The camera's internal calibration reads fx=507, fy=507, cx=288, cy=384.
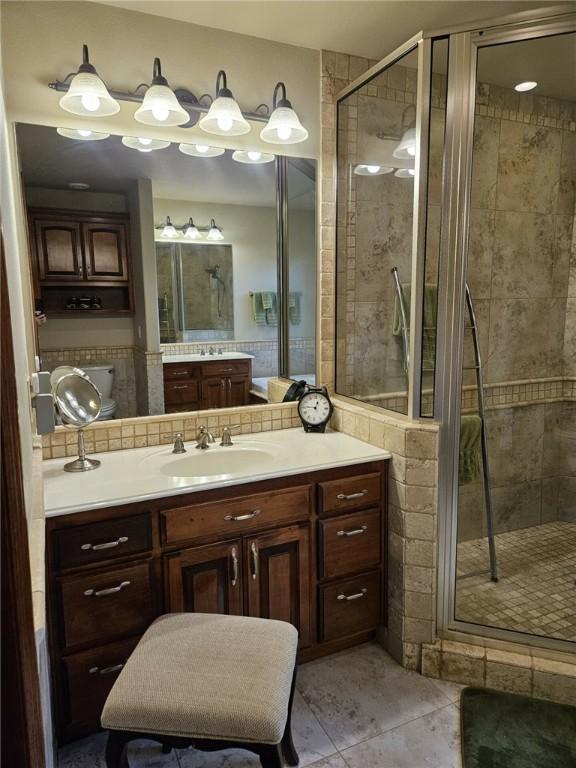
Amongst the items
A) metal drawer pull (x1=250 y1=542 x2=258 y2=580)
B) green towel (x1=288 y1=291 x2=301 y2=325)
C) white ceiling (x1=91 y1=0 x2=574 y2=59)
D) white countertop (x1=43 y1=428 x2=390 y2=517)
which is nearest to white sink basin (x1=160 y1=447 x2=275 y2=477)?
white countertop (x1=43 y1=428 x2=390 y2=517)

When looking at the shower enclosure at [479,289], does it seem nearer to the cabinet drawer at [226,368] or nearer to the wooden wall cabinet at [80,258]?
the cabinet drawer at [226,368]

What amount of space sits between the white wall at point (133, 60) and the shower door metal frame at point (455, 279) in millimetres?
722

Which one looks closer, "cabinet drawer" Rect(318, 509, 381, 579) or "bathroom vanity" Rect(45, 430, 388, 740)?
"bathroom vanity" Rect(45, 430, 388, 740)

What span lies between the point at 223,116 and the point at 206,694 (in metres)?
1.97

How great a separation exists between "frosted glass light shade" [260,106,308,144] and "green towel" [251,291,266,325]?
658mm

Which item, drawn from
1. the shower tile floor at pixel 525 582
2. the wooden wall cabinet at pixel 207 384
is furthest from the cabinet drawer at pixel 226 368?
the shower tile floor at pixel 525 582

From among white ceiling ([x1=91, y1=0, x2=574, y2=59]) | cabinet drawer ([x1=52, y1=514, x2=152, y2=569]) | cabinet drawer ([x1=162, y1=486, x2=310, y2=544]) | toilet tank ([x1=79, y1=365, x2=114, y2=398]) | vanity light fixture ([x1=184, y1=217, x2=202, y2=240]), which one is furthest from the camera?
vanity light fixture ([x1=184, y1=217, x2=202, y2=240])

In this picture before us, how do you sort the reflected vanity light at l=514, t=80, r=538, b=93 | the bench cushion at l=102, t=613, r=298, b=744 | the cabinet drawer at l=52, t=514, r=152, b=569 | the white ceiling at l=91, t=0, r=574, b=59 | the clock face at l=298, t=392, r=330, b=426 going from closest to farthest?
1. the bench cushion at l=102, t=613, r=298, b=744
2. the cabinet drawer at l=52, t=514, r=152, b=569
3. the white ceiling at l=91, t=0, r=574, b=59
4. the reflected vanity light at l=514, t=80, r=538, b=93
5. the clock face at l=298, t=392, r=330, b=426

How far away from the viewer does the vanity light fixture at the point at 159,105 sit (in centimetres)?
188

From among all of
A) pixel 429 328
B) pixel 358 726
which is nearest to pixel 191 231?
pixel 429 328

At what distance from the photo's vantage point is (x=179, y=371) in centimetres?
214

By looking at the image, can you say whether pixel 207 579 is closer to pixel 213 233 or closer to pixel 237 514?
pixel 237 514

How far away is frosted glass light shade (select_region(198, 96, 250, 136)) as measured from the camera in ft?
6.54

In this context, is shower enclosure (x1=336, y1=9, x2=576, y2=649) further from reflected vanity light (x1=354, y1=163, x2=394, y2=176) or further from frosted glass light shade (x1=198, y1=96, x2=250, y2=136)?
frosted glass light shade (x1=198, y1=96, x2=250, y2=136)
